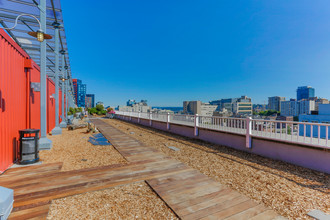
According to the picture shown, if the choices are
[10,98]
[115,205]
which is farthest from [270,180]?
[10,98]

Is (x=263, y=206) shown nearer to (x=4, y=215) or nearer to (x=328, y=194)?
(x=328, y=194)

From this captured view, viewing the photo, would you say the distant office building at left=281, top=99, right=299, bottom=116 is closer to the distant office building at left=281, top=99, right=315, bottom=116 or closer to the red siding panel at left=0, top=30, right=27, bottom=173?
the distant office building at left=281, top=99, right=315, bottom=116

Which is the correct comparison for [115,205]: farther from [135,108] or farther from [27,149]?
[135,108]

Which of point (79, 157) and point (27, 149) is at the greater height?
point (27, 149)

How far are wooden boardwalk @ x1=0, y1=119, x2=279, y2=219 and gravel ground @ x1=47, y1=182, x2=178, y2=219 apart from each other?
120 mm

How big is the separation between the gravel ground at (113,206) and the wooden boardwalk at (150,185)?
12 cm

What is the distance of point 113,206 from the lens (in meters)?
2.23

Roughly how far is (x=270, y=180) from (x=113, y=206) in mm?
3345

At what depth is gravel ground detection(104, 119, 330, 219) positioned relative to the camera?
92.7 inches

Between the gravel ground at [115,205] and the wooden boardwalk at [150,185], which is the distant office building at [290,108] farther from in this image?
the gravel ground at [115,205]

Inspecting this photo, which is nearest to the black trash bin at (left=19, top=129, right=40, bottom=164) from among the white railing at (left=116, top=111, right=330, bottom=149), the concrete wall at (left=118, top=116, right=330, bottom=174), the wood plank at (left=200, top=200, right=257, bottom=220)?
the wood plank at (left=200, top=200, right=257, bottom=220)

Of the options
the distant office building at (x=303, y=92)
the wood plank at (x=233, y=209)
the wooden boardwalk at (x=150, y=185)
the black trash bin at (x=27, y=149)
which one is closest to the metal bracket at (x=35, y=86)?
the black trash bin at (x=27, y=149)

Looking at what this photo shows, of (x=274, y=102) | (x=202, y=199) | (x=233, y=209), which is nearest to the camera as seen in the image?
(x=233, y=209)

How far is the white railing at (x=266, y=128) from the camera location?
4039mm
